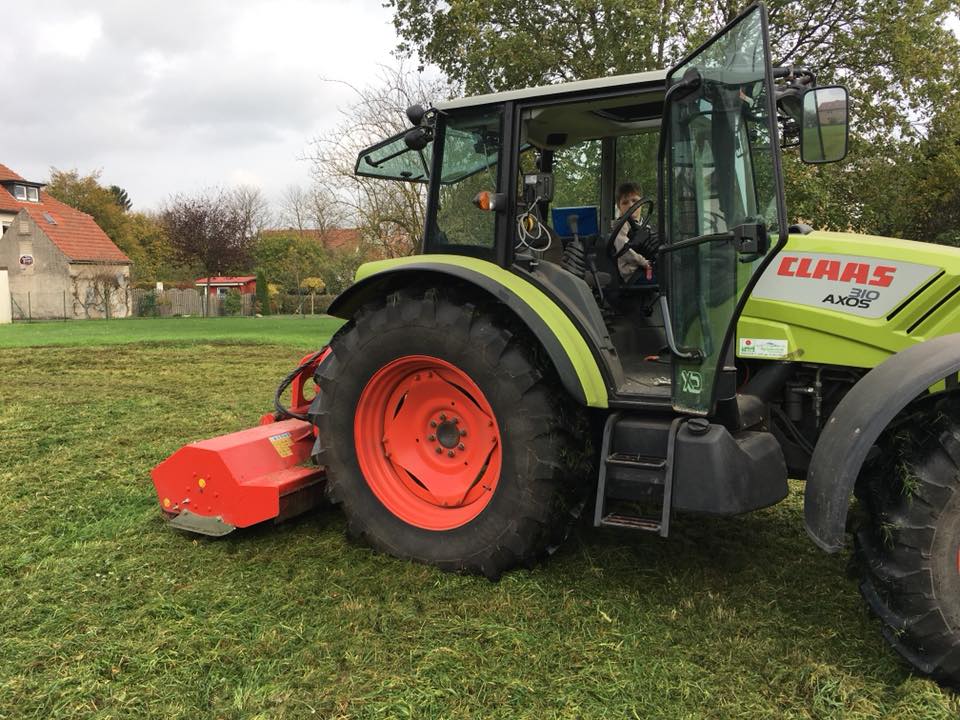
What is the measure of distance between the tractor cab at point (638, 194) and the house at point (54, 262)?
108 ft

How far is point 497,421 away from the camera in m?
2.94

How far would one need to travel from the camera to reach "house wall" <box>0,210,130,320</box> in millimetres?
33531

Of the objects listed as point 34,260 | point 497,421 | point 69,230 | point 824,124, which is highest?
point 69,230

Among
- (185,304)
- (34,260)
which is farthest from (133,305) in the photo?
(34,260)

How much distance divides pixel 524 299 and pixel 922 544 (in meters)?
1.57

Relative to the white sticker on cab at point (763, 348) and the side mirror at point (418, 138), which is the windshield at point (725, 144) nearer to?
the white sticker on cab at point (763, 348)

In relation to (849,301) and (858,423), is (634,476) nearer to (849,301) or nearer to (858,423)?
(858,423)

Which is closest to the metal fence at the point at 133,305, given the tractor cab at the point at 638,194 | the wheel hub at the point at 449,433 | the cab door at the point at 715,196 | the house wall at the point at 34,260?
the house wall at the point at 34,260

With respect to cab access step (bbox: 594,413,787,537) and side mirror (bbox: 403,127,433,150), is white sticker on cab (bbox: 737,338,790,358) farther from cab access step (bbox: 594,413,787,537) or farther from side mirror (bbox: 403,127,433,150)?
side mirror (bbox: 403,127,433,150)

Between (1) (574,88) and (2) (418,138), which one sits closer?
(1) (574,88)

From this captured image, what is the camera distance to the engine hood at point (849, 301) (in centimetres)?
257

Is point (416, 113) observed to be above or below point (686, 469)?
above

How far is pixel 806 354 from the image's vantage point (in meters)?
2.76

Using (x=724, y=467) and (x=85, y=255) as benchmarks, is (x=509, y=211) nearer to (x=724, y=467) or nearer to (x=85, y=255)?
(x=724, y=467)
